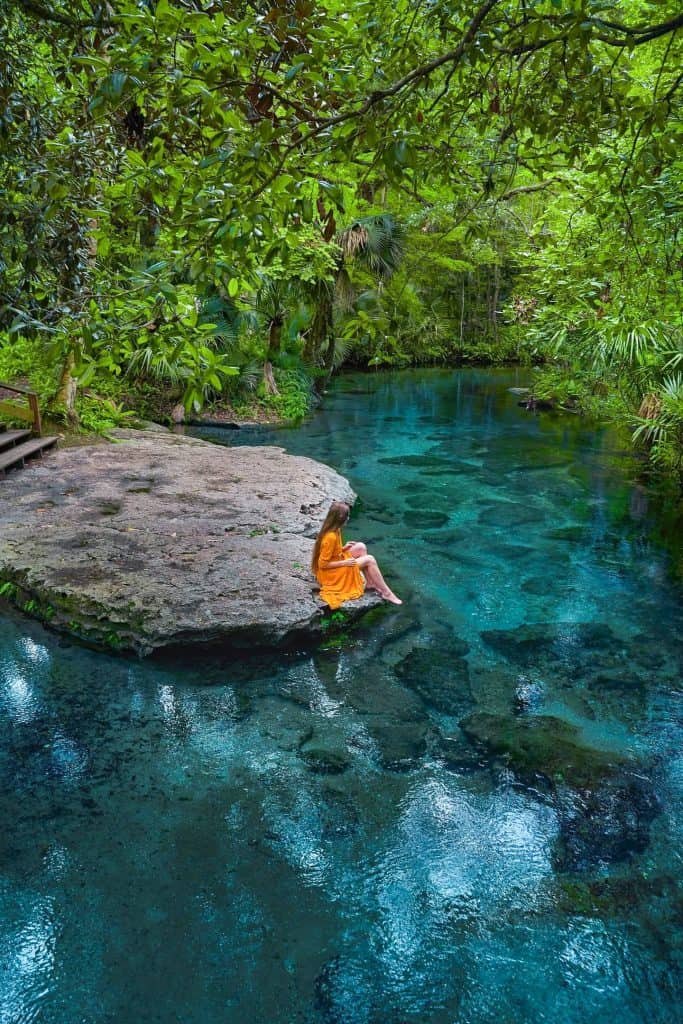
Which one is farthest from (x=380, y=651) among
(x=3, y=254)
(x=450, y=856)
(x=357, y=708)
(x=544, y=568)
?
(x=3, y=254)

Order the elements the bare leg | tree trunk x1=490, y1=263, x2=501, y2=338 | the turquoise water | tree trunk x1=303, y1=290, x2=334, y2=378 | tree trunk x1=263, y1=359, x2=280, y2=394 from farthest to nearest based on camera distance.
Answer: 1. tree trunk x1=490, y1=263, x2=501, y2=338
2. tree trunk x1=303, y1=290, x2=334, y2=378
3. tree trunk x1=263, y1=359, x2=280, y2=394
4. the bare leg
5. the turquoise water

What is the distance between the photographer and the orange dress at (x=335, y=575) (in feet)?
21.5

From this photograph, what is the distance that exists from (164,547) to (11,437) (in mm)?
4900

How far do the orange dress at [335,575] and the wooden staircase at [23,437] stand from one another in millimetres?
5864

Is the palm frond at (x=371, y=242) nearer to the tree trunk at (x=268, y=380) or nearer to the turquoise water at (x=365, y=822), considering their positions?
the tree trunk at (x=268, y=380)

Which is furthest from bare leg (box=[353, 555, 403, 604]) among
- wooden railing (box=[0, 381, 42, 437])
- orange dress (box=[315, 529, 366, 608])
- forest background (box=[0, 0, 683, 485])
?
wooden railing (box=[0, 381, 42, 437])

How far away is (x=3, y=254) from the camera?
4.02m

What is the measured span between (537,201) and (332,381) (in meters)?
10.6

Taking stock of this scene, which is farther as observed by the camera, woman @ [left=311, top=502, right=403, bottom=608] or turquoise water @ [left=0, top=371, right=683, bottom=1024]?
woman @ [left=311, top=502, right=403, bottom=608]

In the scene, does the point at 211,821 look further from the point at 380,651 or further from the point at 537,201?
the point at 537,201

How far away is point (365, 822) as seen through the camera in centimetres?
426

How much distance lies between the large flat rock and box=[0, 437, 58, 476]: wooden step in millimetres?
194

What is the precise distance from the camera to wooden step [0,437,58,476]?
9.82 meters

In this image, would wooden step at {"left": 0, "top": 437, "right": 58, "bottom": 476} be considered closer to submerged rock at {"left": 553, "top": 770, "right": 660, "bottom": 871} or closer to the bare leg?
the bare leg
